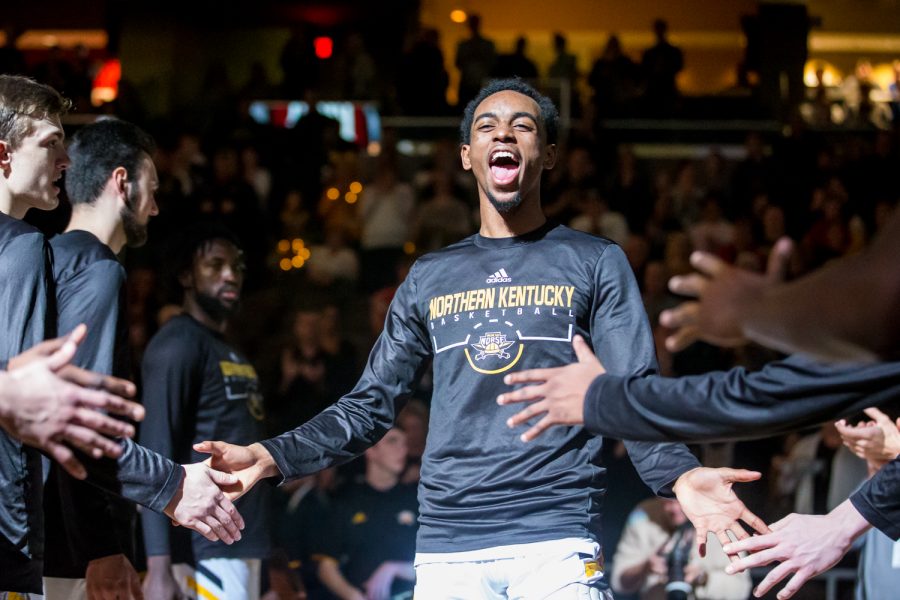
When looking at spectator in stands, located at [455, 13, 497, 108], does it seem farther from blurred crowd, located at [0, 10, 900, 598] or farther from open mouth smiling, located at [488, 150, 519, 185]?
open mouth smiling, located at [488, 150, 519, 185]

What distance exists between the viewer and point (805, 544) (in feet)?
13.3


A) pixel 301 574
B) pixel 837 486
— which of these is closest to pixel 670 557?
pixel 837 486

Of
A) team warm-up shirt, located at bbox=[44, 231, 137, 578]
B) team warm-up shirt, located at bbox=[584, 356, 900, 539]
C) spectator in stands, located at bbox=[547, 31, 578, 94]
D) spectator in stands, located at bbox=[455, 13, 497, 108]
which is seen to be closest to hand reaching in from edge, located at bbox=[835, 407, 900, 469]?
team warm-up shirt, located at bbox=[584, 356, 900, 539]

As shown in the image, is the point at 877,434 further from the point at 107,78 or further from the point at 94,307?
the point at 107,78

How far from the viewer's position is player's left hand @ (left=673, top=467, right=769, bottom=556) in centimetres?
376

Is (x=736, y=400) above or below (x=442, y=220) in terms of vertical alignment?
below

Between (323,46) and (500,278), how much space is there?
13934 millimetres

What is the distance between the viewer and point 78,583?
451 cm

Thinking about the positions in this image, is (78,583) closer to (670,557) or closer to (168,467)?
(168,467)

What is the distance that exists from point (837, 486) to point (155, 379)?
164 inches

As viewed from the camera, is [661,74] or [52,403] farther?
[661,74]

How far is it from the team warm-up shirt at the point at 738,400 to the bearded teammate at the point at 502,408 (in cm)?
51

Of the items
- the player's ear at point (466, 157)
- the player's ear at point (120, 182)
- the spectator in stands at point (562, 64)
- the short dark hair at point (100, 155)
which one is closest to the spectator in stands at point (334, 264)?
the spectator in stands at point (562, 64)

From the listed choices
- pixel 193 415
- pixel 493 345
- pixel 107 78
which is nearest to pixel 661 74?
pixel 107 78
